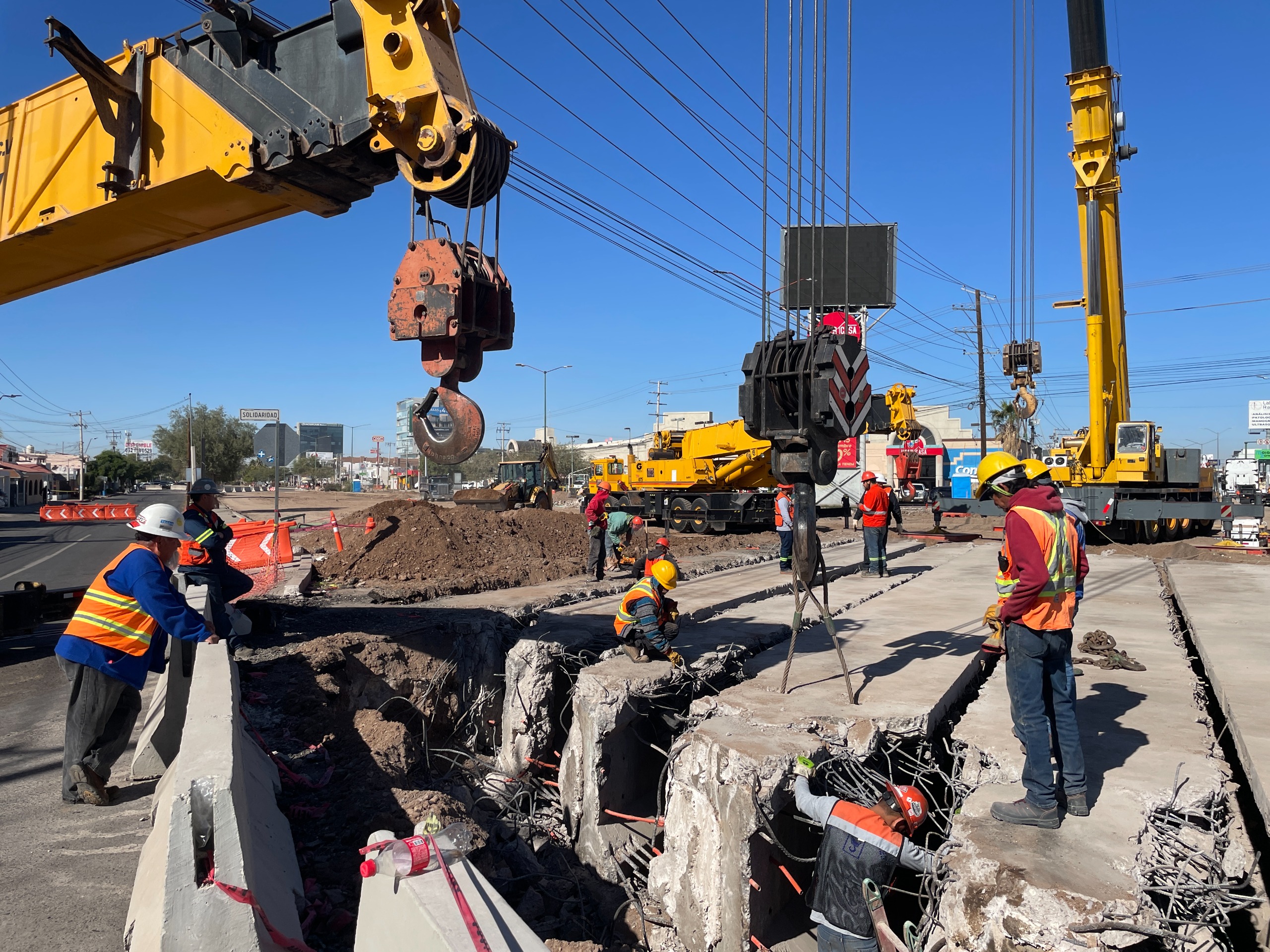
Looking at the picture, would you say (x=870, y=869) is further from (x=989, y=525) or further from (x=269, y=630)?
(x=989, y=525)

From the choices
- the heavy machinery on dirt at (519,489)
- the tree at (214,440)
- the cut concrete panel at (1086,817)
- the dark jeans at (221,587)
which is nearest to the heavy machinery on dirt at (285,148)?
the dark jeans at (221,587)

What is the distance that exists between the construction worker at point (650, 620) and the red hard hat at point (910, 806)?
2.42m

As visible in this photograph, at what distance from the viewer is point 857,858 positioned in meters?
3.58

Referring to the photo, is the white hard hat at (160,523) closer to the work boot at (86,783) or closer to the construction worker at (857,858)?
the work boot at (86,783)

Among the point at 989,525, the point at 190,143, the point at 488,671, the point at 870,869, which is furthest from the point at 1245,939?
the point at 989,525

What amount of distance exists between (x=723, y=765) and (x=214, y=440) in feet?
200

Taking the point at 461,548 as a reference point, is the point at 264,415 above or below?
above

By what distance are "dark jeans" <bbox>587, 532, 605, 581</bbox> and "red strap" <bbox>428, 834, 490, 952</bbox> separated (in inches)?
367

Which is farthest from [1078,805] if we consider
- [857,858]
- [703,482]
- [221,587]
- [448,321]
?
[703,482]

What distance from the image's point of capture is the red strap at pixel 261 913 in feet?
7.65

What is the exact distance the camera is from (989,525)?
25.1 metres

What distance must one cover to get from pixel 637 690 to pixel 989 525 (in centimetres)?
2252

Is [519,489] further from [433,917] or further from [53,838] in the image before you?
[433,917]

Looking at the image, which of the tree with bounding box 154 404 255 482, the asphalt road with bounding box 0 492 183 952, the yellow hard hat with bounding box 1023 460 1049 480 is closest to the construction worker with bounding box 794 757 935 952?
the yellow hard hat with bounding box 1023 460 1049 480
